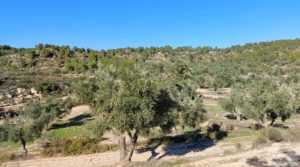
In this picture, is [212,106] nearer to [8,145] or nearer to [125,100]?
[8,145]

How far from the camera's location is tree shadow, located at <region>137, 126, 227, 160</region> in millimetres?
42066

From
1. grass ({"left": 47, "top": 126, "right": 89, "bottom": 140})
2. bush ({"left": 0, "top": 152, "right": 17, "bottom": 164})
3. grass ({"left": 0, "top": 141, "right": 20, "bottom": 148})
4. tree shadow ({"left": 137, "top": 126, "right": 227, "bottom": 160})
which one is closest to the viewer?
bush ({"left": 0, "top": 152, "right": 17, "bottom": 164})

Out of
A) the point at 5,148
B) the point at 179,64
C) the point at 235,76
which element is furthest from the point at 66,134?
the point at 235,76

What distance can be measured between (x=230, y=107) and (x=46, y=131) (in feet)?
98.7

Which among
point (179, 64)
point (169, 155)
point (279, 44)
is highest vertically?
point (279, 44)

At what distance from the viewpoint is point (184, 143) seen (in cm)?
4684

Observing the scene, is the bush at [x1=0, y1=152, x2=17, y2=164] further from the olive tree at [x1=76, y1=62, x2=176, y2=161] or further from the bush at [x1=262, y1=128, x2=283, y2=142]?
the bush at [x1=262, y1=128, x2=283, y2=142]

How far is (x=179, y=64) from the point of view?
10812cm

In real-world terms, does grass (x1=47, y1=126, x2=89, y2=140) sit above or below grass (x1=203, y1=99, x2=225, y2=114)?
below

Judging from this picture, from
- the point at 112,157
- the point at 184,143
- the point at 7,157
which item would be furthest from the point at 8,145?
the point at 184,143

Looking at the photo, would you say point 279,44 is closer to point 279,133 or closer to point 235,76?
point 235,76

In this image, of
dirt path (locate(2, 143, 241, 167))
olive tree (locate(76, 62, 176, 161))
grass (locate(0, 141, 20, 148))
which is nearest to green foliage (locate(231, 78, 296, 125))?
dirt path (locate(2, 143, 241, 167))

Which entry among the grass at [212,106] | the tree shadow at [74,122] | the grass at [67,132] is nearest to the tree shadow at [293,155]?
the grass at [67,132]

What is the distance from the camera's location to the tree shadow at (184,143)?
42066mm
